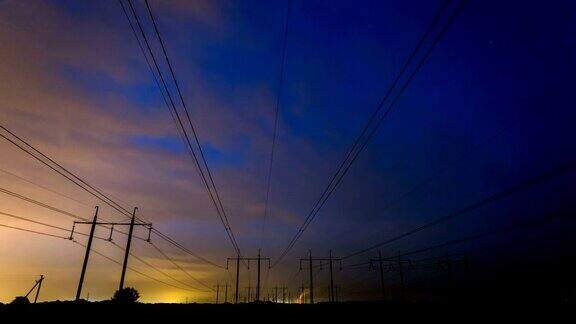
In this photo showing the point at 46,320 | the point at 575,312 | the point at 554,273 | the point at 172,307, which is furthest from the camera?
the point at 554,273

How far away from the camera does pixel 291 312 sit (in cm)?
1217

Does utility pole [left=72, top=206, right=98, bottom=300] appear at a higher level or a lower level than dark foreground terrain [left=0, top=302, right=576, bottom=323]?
higher

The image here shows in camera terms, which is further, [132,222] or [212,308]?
[132,222]

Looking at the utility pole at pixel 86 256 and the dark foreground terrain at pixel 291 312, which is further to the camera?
the utility pole at pixel 86 256

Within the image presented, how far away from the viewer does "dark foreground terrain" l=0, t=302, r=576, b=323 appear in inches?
412

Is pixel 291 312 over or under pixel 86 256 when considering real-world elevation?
under

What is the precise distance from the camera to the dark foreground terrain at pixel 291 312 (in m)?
10.5

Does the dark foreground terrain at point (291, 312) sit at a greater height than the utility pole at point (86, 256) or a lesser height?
lesser

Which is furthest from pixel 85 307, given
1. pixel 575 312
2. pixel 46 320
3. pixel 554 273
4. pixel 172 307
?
pixel 554 273

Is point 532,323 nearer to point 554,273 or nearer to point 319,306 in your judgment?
point 319,306

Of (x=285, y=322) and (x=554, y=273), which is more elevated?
(x=554, y=273)

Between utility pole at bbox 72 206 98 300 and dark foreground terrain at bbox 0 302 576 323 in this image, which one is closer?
dark foreground terrain at bbox 0 302 576 323

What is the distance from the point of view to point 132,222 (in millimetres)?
31578

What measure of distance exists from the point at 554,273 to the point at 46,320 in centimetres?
15332
